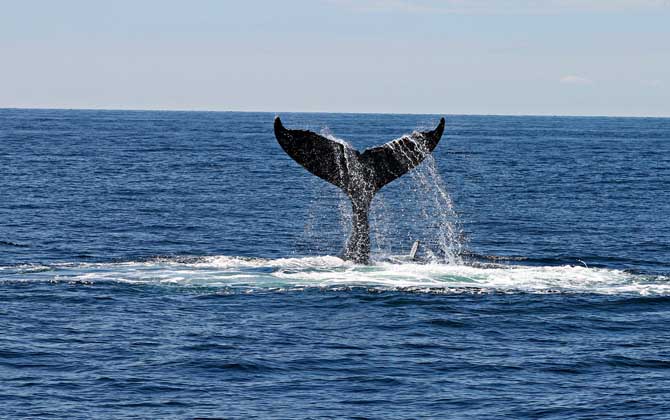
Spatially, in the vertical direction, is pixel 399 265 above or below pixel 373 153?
below

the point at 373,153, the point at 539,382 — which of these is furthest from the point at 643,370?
the point at 373,153

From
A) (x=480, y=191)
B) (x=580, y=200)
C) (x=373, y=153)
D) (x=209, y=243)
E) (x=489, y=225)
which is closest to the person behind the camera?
(x=373, y=153)

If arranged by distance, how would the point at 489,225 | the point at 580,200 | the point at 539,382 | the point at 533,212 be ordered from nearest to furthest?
the point at 539,382, the point at 489,225, the point at 533,212, the point at 580,200

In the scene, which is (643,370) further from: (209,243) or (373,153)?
(209,243)

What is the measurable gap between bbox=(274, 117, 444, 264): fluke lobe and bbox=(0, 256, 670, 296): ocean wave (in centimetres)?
135

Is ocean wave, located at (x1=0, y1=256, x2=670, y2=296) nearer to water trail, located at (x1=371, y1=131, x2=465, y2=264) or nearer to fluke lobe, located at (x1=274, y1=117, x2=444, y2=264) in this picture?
fluke lobe, located at (x1=274, y1=117, x2=444, y2=264)

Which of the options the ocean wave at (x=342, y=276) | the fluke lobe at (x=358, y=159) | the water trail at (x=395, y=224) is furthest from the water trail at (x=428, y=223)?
the ocean wave at (x=342, y=276)

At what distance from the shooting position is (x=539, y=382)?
1609 centimetres

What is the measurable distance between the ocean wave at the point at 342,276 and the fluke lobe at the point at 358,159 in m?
1.35

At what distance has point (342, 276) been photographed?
22625 millimetres

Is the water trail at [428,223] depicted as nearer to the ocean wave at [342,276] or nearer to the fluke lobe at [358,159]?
the fluke lobe at [358,159]

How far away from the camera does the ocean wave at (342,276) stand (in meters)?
22.1

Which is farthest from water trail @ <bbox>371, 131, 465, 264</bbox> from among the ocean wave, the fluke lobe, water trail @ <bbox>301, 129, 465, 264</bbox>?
the ocean wave

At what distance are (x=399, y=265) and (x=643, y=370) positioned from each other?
804cm
